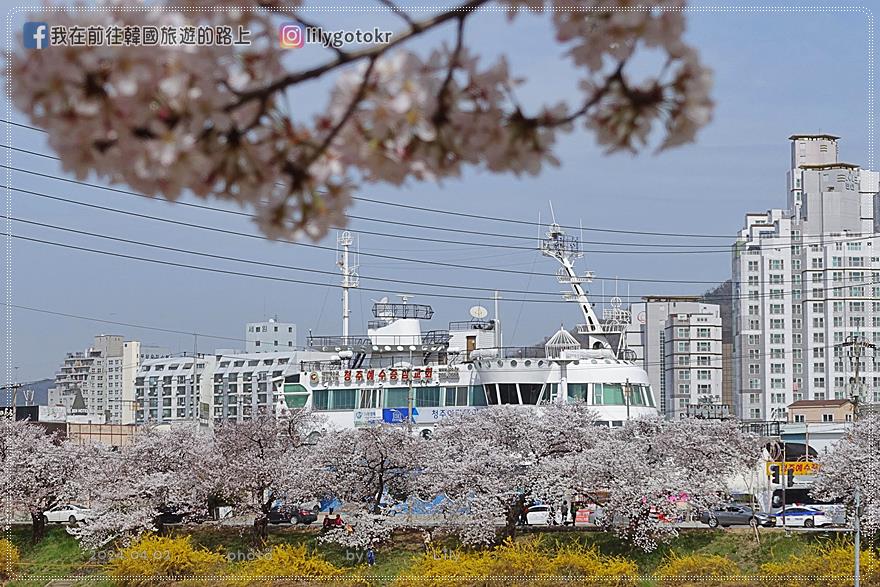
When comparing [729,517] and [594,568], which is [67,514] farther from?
[729,517]

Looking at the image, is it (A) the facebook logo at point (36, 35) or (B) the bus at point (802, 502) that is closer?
(A) the facebook logo at point (36, 35)

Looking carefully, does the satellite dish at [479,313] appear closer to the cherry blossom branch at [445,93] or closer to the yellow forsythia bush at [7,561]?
the yellow forsythia bush at [7,561]

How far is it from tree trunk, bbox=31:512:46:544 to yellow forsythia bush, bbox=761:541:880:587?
51.3 feet

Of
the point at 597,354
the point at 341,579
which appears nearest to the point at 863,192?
the point at 597,354

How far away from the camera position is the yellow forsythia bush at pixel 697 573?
16.8 m

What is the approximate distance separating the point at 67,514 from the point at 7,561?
19.8ft

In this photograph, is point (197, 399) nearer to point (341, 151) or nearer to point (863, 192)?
point (863, 192)

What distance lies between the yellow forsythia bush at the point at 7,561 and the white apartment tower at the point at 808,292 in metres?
36.8

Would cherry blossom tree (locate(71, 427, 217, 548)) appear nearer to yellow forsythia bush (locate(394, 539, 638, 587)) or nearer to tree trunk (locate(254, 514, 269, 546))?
tree trunk (locate(254, 514, 269, 546))

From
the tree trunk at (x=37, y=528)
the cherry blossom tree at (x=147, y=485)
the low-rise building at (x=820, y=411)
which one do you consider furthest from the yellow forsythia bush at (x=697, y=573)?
the low-rise building at (x=820, y=411)

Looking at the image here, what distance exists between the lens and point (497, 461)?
800 inches

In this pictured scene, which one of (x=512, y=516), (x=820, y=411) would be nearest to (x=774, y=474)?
(x=512, y=516)

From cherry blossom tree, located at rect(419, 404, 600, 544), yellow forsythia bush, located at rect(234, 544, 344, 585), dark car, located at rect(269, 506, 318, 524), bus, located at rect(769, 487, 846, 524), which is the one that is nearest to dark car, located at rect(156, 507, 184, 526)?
dark car, located at rect(269, 506, 318, 524)

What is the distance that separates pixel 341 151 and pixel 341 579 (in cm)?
1756
